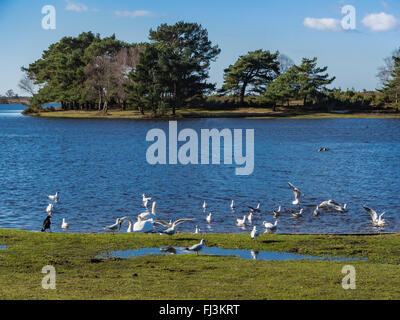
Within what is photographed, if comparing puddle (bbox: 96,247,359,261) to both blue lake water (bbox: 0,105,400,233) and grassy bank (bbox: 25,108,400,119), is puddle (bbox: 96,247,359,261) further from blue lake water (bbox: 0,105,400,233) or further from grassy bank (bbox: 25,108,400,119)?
grassy bank (bbox: 25,108,400,119)

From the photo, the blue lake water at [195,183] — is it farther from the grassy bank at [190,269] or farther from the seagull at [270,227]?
the grassy bank at [190,269]

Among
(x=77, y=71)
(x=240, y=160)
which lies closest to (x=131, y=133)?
(x=240, y=160)

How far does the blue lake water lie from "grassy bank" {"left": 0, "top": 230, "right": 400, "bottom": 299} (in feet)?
10.4

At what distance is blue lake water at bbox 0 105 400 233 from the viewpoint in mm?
23891

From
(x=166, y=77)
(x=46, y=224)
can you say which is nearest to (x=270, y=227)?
(x=46, y=224)

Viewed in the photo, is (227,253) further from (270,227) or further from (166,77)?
(166,77)

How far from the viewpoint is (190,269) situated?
14617 millimetres

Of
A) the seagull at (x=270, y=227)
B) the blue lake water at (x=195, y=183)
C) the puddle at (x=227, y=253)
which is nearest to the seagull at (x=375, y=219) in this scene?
the blue lake water at (x=195, y=183)

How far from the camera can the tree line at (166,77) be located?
3868 inches

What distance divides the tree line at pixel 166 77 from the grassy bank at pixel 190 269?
257 ft

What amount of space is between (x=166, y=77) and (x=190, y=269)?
8592 centimetres

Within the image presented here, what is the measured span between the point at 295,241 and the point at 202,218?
655cm

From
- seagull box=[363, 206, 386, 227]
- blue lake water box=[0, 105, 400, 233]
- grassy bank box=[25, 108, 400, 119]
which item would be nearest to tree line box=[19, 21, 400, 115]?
grassy bank box=[25, 108, 400, 119]

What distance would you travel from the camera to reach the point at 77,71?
351ft
